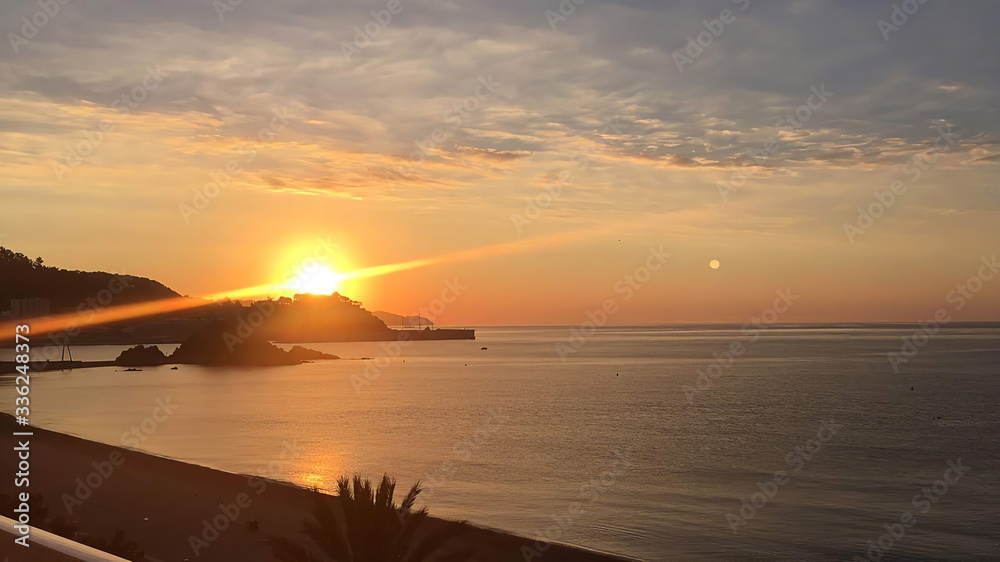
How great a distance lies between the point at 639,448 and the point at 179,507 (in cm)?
2855

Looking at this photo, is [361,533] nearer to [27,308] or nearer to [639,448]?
[639,448]

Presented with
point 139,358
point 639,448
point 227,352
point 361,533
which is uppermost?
point 227,352

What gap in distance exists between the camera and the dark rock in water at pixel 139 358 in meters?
160

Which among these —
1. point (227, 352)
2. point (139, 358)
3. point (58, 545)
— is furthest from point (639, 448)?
point (139, 358)

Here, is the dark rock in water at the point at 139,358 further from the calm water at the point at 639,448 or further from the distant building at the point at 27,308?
the calm water at the point at 639,448

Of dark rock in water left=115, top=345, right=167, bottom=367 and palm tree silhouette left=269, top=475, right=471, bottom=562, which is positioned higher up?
dark rock in water left=115, top=345, right=167, bottom=367

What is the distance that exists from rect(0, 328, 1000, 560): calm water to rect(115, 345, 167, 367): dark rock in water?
63359 millimetres

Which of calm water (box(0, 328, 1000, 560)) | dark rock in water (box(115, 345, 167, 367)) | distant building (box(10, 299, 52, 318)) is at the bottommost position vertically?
calm water (box(0, 328, 1000, 560))

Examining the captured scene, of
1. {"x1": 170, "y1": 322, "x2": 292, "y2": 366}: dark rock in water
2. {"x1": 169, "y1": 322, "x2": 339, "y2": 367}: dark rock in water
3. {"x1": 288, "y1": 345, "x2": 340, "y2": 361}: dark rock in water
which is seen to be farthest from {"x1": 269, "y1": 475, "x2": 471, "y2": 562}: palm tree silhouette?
{"x1": 288, "y1": 345, "x2": 340, "y2": 361}: dark rock in water

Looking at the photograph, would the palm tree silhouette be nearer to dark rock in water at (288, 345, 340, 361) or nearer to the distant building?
the distant building

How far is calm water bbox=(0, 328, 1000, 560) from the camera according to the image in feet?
89.2

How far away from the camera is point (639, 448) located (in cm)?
4609

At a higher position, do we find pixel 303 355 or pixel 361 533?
pixel 303 355

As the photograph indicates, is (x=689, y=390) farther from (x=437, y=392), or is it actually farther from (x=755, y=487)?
(x=755, y=487)
